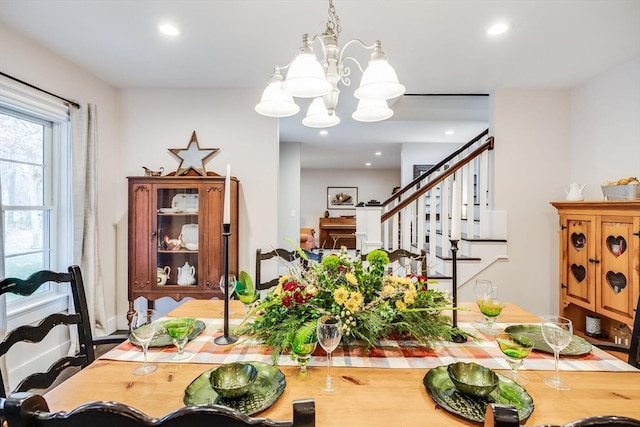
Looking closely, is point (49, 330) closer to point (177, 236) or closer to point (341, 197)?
point (177, 236)

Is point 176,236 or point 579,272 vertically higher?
point 176,236

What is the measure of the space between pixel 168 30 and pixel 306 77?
58.0 inches

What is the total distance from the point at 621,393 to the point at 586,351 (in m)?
0.28

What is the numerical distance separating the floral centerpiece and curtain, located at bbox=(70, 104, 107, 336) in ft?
6.84

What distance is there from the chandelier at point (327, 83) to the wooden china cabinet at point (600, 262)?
1.90 m

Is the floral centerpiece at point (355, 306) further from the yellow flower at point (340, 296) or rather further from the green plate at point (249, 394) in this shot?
the green plate at point (249, 394)

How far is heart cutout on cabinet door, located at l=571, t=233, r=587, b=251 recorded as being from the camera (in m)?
2.62

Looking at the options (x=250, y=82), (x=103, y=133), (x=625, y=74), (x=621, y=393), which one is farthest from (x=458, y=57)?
(x=103, y=133)

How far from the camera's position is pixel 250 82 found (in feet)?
9.91

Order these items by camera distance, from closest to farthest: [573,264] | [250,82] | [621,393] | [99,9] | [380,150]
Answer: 1. [621,393]
2. [99,9]
3. [573,264]
4. [250,82]
5. [380,150]

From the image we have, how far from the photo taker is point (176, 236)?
2.92m

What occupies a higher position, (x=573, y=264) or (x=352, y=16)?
(x=352, y=16)

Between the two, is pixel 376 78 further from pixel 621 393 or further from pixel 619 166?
pixel 619 166

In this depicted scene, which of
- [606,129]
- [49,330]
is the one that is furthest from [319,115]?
[606,129]
